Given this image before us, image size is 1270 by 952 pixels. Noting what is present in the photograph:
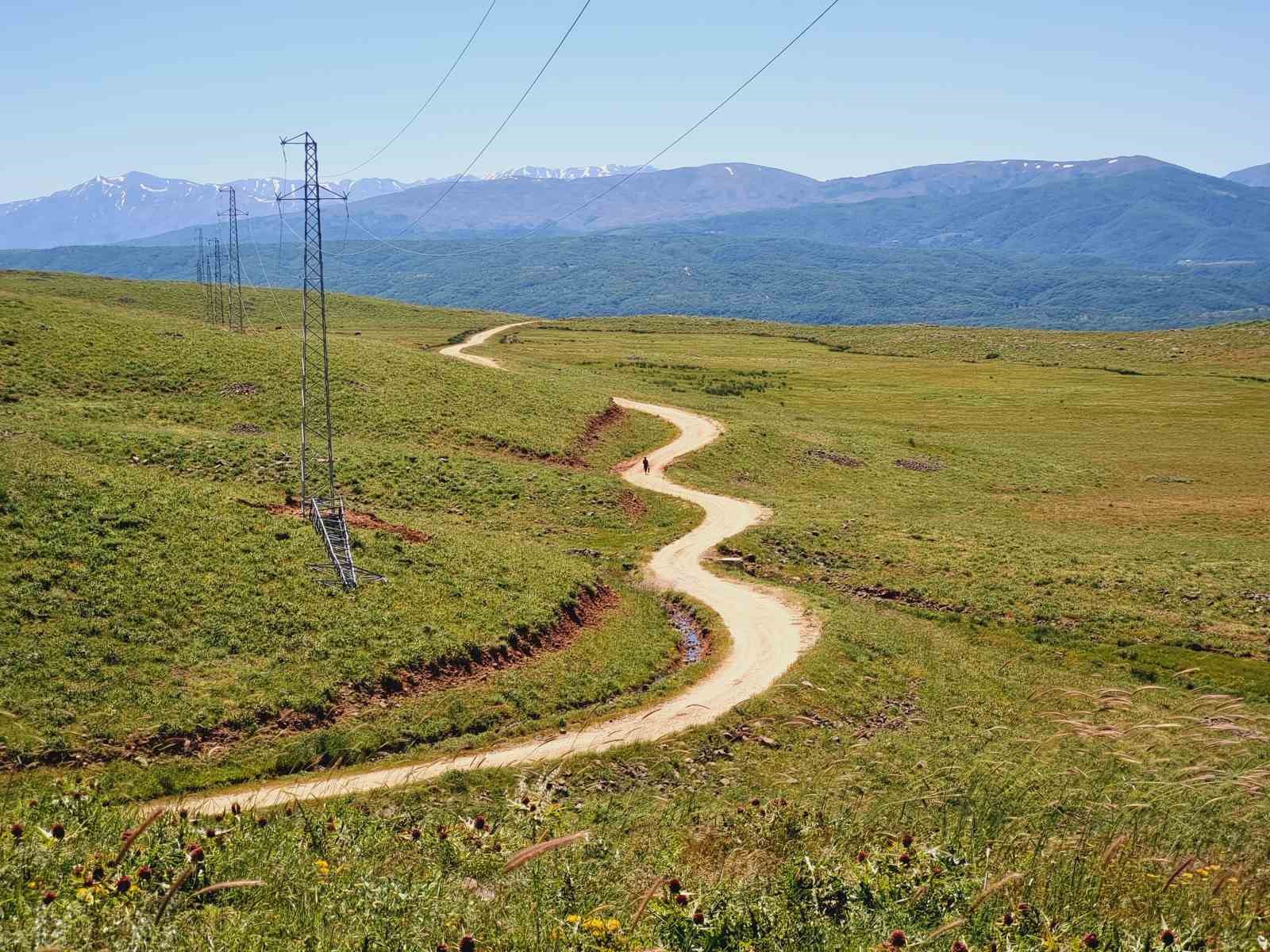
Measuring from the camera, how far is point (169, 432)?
180 ft

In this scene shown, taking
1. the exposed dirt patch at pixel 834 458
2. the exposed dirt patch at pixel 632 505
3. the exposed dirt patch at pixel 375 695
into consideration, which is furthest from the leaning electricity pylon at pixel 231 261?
the exposed dirt patch at pixel 375 695

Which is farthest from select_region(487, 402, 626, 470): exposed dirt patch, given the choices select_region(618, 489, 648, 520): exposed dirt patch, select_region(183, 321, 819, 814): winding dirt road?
select_region(618, 489, 648, 520): exposed dirt patch

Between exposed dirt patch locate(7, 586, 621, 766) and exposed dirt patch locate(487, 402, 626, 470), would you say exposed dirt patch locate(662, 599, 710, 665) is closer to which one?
exposed dirt patch locate(7, 586, 621, 766)

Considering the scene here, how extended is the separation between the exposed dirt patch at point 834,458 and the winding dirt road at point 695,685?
16070 mm

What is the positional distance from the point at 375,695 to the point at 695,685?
33.9 ft

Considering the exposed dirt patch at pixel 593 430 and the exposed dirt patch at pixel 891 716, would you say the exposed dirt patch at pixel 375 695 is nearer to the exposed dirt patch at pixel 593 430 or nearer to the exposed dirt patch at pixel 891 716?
the exposed dirt patch at pixel 891 716

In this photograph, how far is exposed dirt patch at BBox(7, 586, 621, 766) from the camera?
2342 centimetres

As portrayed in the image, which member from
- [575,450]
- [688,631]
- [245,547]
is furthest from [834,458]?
[245,547]

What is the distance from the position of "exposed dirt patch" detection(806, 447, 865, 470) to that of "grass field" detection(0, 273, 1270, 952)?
345 millimetres

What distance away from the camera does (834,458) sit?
249ft

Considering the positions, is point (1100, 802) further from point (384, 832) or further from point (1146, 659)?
point (1146, 659)

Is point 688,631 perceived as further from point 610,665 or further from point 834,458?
point 834,458

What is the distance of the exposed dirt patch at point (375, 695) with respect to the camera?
23422mm

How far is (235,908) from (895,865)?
671 centimetres
